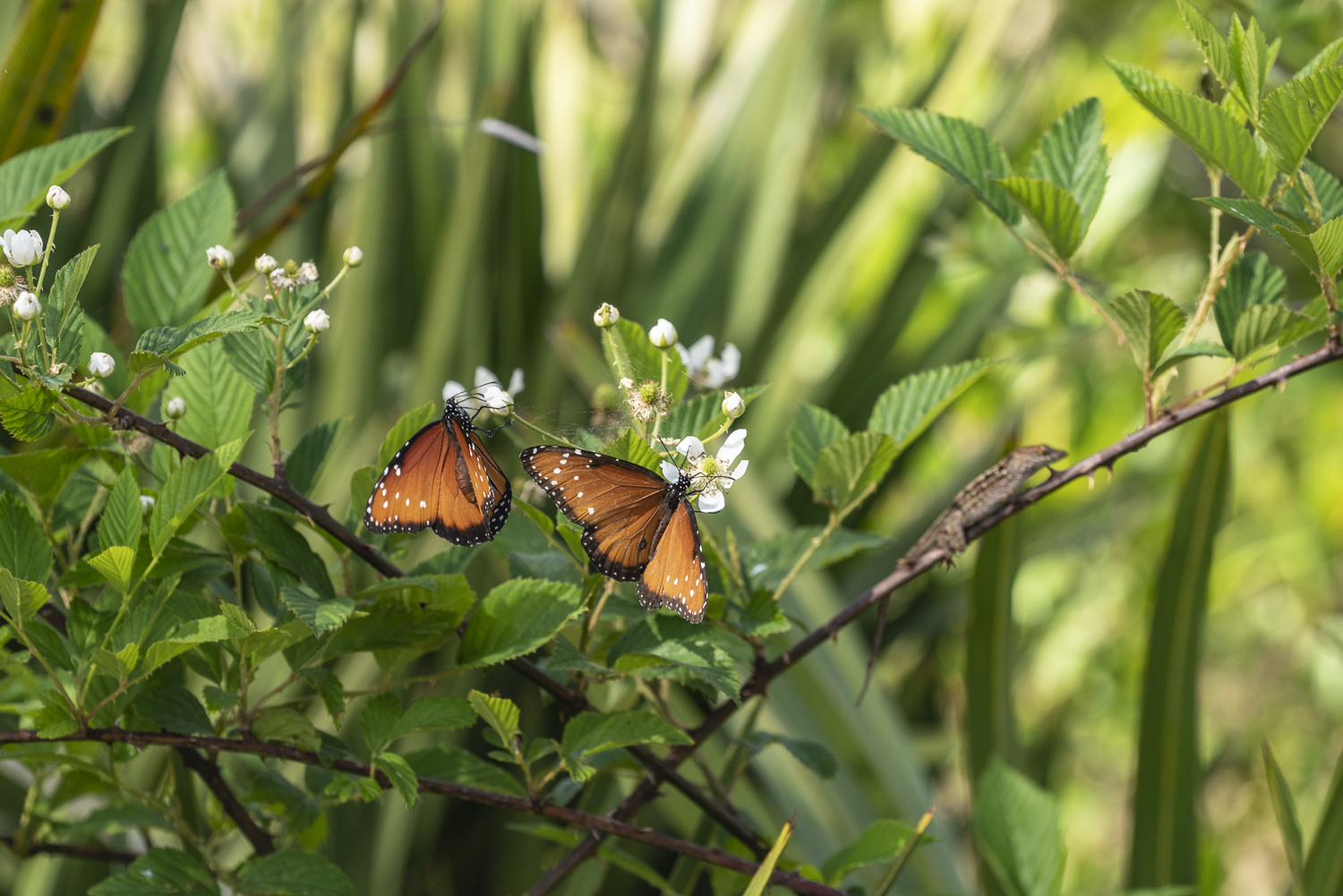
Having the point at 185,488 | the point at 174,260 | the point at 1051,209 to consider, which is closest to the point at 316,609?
the point at 185,488

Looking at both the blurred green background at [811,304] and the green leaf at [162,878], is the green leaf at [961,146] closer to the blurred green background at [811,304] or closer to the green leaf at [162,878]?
the blurred green background at [811,304]

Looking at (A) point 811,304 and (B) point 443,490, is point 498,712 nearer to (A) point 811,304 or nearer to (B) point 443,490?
(B) point 443,490

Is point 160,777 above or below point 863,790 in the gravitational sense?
below

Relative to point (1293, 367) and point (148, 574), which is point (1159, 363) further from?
point (148, 574)

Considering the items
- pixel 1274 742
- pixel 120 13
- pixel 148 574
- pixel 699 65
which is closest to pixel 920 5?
pixel 699 65

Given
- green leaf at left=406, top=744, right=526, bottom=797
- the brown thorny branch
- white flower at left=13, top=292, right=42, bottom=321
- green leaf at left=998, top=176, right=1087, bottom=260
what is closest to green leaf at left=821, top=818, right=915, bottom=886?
the brown thorny branch

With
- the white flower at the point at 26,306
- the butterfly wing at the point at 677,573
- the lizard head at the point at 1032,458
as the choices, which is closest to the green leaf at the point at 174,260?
the white flower at the point at 26,306
